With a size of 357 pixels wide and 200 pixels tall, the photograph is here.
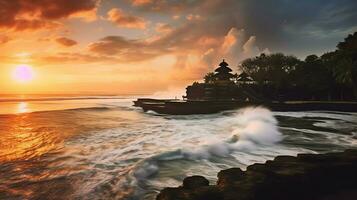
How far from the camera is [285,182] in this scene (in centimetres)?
533

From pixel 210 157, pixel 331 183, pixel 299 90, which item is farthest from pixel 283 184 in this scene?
pixel 299 90

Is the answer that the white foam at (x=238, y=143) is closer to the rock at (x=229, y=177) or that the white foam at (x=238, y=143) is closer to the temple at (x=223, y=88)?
the rock at (x=229, y=177)

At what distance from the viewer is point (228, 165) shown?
909 centimetres

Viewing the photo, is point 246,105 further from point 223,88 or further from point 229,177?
point 229,177

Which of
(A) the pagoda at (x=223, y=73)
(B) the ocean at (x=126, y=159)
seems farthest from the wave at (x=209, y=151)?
(A) the pagoda at (x=223, y=73)

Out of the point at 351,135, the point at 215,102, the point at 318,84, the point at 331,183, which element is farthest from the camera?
the point at 318,84

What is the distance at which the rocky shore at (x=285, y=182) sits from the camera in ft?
15.3

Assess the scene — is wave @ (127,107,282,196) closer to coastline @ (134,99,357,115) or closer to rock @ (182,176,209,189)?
rock @ (182,176,209,189)

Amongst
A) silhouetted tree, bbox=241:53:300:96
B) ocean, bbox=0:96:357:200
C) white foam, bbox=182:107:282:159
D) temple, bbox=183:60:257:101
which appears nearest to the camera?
ocean, bbox=0:96:357:200

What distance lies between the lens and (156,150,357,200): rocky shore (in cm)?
467

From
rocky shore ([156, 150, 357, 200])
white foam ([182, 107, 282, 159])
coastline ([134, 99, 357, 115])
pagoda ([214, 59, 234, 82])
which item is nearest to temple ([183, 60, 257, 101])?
pagoda ([214, 59, 234, 82])

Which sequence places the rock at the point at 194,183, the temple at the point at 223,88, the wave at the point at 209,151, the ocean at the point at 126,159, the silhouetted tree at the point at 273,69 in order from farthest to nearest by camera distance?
the silhouetted tree at the point at 273,69 → the temple at the point at 223,88 → the wave at the point at 209,151 → the ocean at the point at 126,159 → the rock at the point at 194,183

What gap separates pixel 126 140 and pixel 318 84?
34012 mm

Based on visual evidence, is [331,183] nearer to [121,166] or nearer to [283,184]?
[283,184]
